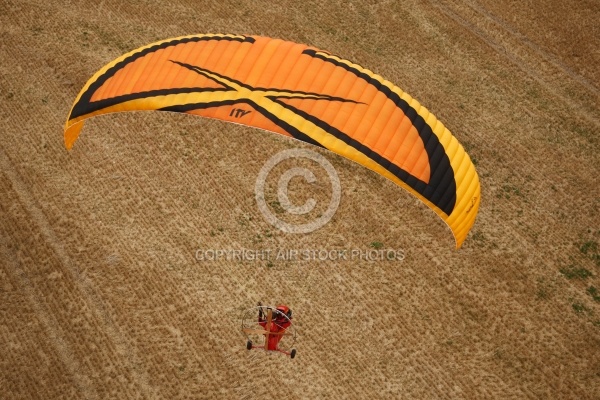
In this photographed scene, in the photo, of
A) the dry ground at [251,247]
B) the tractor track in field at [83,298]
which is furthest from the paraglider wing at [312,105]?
the tractor track in field at [83,298]

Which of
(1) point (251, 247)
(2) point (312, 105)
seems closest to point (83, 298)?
(1) point (251, 247)

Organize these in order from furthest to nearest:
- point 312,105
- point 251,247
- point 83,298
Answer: point 251,247, point 83,298, point 312,105

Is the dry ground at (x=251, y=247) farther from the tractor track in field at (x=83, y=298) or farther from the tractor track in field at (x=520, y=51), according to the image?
the tractor track in field at (x=520, y=51)

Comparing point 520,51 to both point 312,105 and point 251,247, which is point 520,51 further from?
point 312,105

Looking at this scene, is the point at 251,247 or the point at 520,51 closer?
the point at 251,247

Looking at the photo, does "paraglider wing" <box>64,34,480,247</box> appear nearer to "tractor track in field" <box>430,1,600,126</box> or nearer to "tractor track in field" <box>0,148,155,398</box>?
"tractor track in field" <box>0,148,155,398</box>

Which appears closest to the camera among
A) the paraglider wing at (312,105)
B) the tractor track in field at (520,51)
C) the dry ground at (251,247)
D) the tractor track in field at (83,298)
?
the paraglider wing at (312,105)
